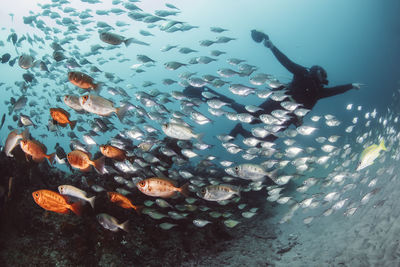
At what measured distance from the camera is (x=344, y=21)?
88062mm

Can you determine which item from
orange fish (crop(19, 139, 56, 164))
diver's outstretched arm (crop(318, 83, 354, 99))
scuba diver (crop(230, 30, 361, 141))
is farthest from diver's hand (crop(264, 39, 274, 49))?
orange fish (crop(19, 139, 56, 164))

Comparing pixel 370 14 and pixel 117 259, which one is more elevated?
pixel 370 14

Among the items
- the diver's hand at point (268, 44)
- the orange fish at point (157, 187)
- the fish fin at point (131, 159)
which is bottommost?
the fish fin at point (131, 159)

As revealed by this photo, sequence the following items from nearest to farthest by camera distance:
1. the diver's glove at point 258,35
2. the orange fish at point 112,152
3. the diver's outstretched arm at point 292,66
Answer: the orange fish at point 112,152 < the diver's outstretched arm at point 292,66 < the diver's glove at point 258,35

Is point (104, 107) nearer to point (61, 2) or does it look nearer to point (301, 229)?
point (301, 229)

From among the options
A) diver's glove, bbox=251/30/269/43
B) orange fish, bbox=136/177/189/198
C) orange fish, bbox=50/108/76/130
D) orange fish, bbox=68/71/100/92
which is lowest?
orange fish, bbox=136/177/189/198

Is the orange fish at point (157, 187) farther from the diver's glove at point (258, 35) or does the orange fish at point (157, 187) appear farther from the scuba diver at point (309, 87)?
the diver's glove at point (258, 35)

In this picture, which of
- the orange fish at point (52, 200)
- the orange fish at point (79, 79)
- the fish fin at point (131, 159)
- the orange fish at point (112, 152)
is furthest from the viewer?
the fish fin at point (131, 159)

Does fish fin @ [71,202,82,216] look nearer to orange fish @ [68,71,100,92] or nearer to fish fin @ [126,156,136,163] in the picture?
orange fish @ [68,71,100,92]

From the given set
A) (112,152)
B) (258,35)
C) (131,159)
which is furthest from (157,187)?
(258,35)

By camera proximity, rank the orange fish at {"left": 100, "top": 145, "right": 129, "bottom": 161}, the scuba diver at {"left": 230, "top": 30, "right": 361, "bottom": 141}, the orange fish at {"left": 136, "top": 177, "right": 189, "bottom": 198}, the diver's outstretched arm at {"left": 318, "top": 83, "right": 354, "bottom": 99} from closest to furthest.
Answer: the orange fish at {"left": 136, "top": 177, "right": 189, "bottom": 198} → the orange fish at {"left": 100, "top": 145, "right": 129, "bottom": 161} → the scuba diver at {"left": 230, "top": 30, "right": 361, "bottom": 141} → the diver's outstretched arm at {"left": 318, "top": 83, "right": 354, "bottom": 99}

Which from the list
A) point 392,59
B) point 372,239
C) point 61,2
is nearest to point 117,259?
point 372,239

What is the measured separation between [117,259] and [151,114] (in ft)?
13.2

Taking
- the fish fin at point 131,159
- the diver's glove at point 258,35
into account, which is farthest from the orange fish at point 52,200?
the diver's glove at point 258,35
